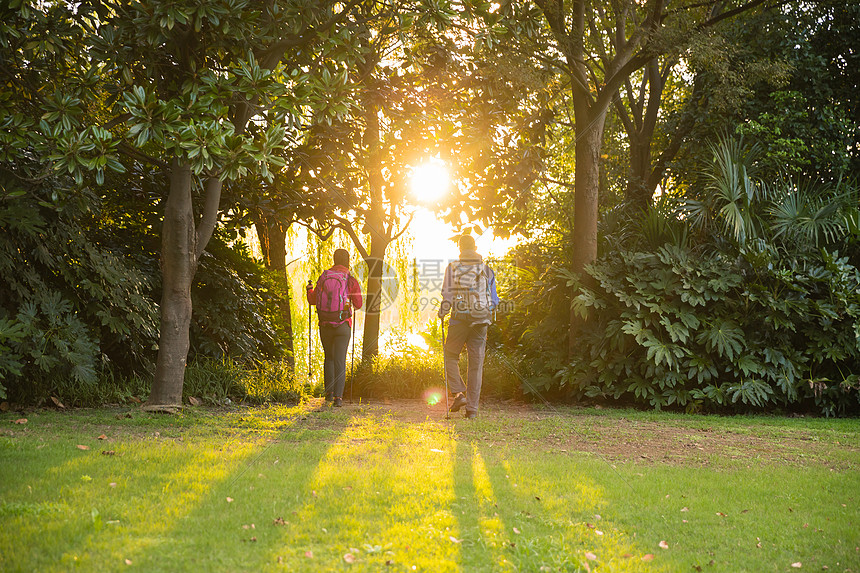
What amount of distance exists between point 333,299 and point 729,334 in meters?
5.71

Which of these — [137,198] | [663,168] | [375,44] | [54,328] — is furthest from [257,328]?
[663,168]

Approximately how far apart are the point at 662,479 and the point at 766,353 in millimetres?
5381

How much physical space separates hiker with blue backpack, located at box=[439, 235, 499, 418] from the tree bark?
3145 mm

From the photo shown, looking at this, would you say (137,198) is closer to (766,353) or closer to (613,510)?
(613,510)

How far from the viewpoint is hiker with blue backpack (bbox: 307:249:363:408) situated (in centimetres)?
973

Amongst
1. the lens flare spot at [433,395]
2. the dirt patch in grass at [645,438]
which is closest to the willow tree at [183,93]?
→ the dirt patch in grass at [645,438]

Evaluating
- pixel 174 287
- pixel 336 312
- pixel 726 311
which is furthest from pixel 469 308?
pixel 726 311

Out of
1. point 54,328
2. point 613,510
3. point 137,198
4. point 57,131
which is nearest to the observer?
point 613,510

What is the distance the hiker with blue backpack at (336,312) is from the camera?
383 inches

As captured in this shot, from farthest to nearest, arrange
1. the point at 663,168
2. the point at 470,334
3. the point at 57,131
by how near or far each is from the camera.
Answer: the point at 663,168, the point at 470,334, the point at 57,131

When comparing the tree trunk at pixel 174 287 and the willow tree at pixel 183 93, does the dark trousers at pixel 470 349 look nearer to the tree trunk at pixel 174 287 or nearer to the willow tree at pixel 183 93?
the willow tree at pixel 183 93

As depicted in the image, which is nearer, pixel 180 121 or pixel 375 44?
pixel 180 121

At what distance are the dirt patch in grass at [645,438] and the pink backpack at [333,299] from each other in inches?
51.9

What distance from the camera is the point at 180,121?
6246 mm
